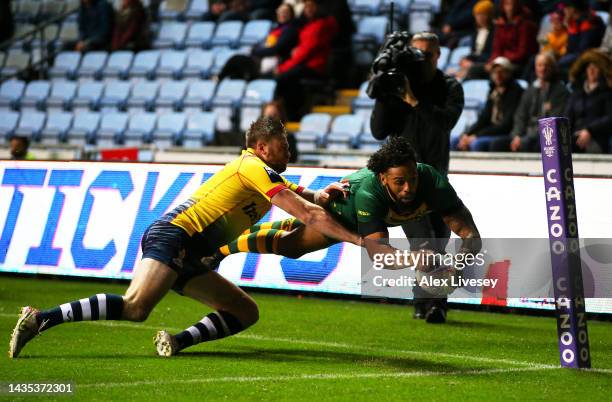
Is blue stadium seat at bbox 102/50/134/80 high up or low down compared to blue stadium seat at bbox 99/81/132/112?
up

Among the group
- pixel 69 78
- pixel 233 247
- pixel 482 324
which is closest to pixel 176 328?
pixel 233 247

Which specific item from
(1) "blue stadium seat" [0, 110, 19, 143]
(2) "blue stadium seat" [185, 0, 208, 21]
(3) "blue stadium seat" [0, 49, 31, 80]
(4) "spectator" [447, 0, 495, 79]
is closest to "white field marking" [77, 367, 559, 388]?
(4) "spectator" [447, 0, 495, 79]

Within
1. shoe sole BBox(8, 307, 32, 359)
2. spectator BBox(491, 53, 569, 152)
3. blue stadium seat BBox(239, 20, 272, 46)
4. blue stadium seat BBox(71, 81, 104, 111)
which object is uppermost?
blue stadium seat BBox(239, 20, 272, 46)

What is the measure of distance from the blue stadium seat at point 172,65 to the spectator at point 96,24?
1963 millimetres

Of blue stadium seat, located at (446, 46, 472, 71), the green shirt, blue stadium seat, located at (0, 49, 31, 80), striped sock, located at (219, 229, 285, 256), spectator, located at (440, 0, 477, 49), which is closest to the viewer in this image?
the green shirt

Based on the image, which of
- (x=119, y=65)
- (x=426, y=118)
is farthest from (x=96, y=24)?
(x=426, y=118)

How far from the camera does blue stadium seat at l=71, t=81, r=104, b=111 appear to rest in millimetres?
20547

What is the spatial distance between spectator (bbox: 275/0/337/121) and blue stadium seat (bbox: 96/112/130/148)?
9.48 feet

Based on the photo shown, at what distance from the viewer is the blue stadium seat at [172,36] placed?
2134 cm

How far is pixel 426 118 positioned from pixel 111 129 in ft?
34.5

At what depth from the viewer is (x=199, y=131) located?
59.7ft

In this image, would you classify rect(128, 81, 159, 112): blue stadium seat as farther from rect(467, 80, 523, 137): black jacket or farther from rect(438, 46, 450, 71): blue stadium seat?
rect(467, 80, 523, 137): black jacket

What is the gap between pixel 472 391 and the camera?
6465 millimetres

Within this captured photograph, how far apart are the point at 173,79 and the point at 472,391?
14.7 m
